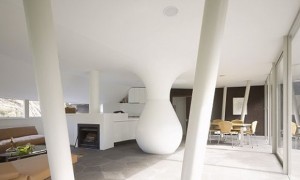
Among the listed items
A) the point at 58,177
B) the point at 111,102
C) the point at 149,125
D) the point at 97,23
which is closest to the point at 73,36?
the point at 97,23

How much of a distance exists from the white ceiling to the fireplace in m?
1.91

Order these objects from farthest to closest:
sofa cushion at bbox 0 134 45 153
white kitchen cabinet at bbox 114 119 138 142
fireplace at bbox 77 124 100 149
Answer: white kitchen cabinet at bbox 114 119 138 142
fireplace at bbox 77 124 100 149
sofa cushion at bbox 0 134 45 153

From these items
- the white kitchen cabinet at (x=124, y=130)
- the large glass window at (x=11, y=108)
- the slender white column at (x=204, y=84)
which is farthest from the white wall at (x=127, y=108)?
the slender white column at (x=204, y=84)

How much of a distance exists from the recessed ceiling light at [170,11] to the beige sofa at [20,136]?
510cm

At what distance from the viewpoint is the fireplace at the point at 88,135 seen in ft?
23.8

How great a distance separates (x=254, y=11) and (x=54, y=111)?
10.2ft

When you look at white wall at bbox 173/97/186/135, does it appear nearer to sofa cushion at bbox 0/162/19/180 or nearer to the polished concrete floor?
the polished concrete floor

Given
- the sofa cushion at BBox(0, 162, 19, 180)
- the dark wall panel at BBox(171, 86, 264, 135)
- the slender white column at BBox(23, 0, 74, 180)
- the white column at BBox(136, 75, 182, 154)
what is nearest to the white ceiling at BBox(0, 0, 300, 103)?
the white column at BBox(136, 75, 182, 154)

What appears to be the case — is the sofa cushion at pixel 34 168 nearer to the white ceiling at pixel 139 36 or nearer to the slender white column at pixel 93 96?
the white ceiling at pixel 139 36

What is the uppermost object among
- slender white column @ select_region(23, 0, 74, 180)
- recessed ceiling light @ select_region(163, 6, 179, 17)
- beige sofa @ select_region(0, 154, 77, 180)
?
recessed ceiling light @ select_region(163, 6, 179, 17)

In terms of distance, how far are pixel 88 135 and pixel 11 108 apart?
2.87 metres

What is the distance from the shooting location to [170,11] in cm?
333

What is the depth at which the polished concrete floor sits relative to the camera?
4253 mm

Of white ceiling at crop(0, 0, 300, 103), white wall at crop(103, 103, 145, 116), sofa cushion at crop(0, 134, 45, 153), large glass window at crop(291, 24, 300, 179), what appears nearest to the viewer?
white ceiling at crop(0, 0, 300, 103)
